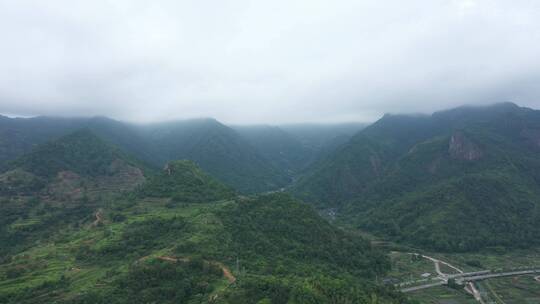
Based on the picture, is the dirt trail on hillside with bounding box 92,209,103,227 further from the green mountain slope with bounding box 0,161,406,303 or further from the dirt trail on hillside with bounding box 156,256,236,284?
the dirt trail on hillside with bounding box 156,256,236,284

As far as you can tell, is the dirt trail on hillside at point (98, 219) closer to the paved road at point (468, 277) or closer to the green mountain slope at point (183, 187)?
the green mountain slope at point (183, 187)

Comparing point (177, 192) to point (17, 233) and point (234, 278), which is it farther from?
point (234, 278)

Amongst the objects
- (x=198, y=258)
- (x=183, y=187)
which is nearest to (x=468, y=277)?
(x=198, y=258)

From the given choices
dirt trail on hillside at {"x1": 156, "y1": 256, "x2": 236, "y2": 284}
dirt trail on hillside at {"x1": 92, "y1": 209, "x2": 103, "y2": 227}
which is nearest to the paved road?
dirt trail on hillside at {"x1": 156, "y1": 256, "x2": 236, "y2": 284}

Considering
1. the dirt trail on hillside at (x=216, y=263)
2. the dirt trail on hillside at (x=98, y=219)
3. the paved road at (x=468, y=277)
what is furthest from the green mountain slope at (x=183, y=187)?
the paved road at (x=468, y=277)

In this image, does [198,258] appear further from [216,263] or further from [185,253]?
[185,253]

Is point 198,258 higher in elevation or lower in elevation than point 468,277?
higher

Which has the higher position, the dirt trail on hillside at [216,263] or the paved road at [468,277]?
the dirt trail on hillside at [216,263]

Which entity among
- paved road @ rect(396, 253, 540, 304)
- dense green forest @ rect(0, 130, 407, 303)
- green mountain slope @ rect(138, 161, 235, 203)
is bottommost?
paved road @ rect(396, 253, 540, 304)
